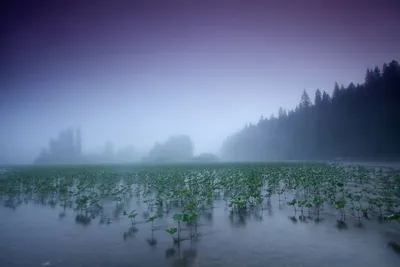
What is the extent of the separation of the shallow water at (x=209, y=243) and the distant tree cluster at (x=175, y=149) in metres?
145

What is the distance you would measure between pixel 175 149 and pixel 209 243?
158 m

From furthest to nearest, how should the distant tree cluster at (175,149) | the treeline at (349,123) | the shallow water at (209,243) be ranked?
the distant tree cluster at (175,149) → the treeline at (349,123) → the shallow water at (209,243)

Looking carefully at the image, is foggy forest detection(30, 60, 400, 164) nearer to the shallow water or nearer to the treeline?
the treeline

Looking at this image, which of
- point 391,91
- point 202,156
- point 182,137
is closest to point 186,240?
point 391,91

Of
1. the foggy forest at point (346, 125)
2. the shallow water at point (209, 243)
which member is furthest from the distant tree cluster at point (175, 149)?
the shallow water at point (209, 243)

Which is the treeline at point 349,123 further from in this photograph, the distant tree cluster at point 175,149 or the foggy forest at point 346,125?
the distant tree cluster at point 175,149

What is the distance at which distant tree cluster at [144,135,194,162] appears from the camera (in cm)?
15918

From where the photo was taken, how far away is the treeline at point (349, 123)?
57441 millimetres

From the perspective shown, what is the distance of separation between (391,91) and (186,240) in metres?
76.3

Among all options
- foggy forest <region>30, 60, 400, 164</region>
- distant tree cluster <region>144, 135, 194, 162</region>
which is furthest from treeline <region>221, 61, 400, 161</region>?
distant tree cluster <region>144, 135, 194, 162</region>

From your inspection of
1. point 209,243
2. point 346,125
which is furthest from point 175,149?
point 209,243

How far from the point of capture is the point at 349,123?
67938mm

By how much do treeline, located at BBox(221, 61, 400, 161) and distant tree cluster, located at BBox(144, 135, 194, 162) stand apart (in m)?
78.4

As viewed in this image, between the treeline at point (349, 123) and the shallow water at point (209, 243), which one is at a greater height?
the treeline at point (349, 123)
